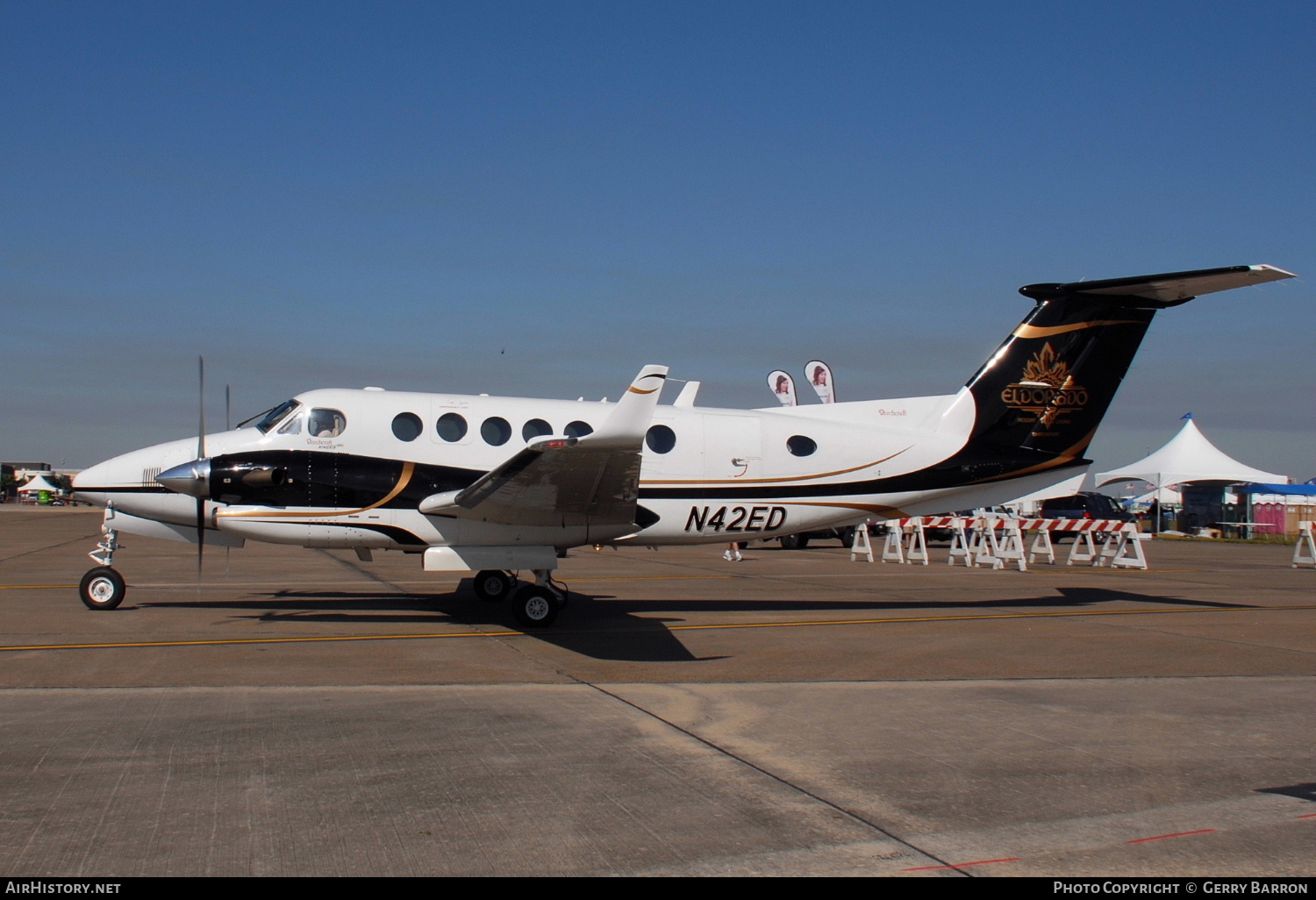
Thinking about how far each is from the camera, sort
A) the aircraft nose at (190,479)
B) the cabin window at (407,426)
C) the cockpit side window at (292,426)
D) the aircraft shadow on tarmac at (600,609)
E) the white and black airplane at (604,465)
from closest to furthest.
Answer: the aircraft shadow on tarmac at (600,609), the aircraft nose at (190,479), the white and black airplane at (604,465), the cockpit side window at (292,426), the cabin window at (407,426)

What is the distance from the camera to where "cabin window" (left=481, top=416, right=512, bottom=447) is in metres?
12.8

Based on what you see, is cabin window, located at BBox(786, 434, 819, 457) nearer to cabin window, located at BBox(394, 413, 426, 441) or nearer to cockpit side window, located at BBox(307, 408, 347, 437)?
cabin window, located at BBox(394, 413, 426, 441)

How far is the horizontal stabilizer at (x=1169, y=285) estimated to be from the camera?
486 inches

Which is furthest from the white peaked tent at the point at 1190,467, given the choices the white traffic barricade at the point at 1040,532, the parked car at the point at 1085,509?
the white traffic barricade at the point at 1040,532

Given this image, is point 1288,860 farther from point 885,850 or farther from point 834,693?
point 834,693

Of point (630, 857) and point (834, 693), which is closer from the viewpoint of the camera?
point (630, 857)

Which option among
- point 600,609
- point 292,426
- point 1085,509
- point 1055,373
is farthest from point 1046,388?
point 1085,509

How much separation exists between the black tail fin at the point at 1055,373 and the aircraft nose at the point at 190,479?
10204 mm

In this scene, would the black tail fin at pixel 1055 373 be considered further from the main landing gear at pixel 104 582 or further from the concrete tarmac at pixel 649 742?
the main landing gear at pixel 104 582

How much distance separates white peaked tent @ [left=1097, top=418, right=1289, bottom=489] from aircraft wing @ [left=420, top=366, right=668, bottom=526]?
43528 mm

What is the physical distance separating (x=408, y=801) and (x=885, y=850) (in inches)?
95.2

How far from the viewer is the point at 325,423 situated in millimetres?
12258
